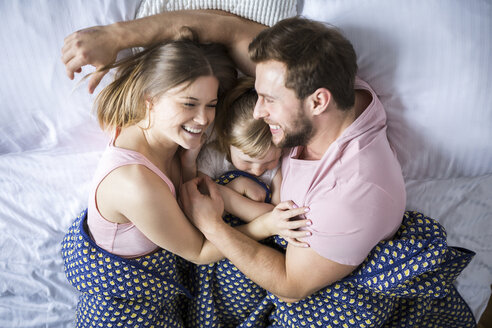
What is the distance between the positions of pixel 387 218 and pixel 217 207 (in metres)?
0.53

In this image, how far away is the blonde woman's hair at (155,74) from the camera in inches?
45.4

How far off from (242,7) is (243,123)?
400 mm

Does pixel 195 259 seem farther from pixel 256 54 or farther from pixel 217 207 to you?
pixel 256 54

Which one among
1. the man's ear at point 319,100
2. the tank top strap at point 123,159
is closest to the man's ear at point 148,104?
the tank top strap at point 123,159

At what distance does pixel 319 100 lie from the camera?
1.10 metres

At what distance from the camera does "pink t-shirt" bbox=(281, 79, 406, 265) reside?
107 cm

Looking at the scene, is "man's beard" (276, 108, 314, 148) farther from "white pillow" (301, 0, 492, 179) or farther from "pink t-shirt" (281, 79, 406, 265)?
"white pillow" (301, 0, 492, 179)

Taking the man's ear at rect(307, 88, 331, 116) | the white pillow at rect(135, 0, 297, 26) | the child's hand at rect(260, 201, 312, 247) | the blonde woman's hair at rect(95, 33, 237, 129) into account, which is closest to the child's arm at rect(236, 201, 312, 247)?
the child's hand at rect(260, 201, 312, 247)

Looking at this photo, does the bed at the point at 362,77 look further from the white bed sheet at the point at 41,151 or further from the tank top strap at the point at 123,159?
the tank top strap at the point at 123,159

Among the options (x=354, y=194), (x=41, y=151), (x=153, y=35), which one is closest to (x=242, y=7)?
(x=153, y=35)

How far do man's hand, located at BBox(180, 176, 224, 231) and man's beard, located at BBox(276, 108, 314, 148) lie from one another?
291 millimetres

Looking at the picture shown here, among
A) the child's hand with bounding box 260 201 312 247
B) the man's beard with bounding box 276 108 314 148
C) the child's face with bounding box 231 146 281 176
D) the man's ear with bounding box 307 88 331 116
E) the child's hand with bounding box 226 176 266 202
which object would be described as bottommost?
the child's hand with bounding box 226 176 266 202

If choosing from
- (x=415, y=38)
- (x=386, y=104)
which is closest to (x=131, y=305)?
(x=386, y=104)

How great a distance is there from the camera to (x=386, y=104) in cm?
130
